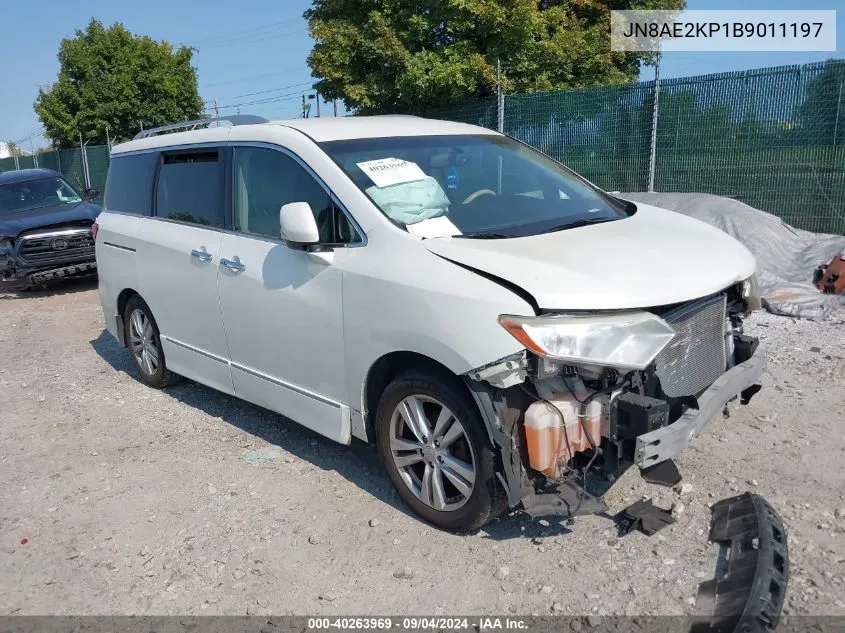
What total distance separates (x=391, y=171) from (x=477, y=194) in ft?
1.62

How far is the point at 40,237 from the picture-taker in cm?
1045

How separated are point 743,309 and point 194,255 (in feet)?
11.1

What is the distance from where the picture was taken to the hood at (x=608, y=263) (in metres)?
2.98

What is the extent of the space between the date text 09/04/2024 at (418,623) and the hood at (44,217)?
9500 millimetres

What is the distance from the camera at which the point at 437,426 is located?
3.38m

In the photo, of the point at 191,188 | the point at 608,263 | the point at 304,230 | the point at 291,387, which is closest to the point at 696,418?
the point at 608,263

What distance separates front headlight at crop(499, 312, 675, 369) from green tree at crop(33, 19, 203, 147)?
96.8 ft

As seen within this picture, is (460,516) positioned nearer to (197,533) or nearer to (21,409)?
(197,533)

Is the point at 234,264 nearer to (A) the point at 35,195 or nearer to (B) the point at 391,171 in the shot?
(B) the point at 391,171

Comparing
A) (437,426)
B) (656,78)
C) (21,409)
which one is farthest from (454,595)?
(656,78)

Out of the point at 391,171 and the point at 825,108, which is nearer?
the point at 391,171

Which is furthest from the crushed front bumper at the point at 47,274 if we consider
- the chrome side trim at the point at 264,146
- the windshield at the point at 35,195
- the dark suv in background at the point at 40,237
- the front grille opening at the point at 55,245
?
the chrome side trim at the point at 264,146

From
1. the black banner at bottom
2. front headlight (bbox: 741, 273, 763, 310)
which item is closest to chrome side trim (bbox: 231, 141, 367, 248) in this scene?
the black banner at bottom

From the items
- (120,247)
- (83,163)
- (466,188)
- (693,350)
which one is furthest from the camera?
(83,163)
